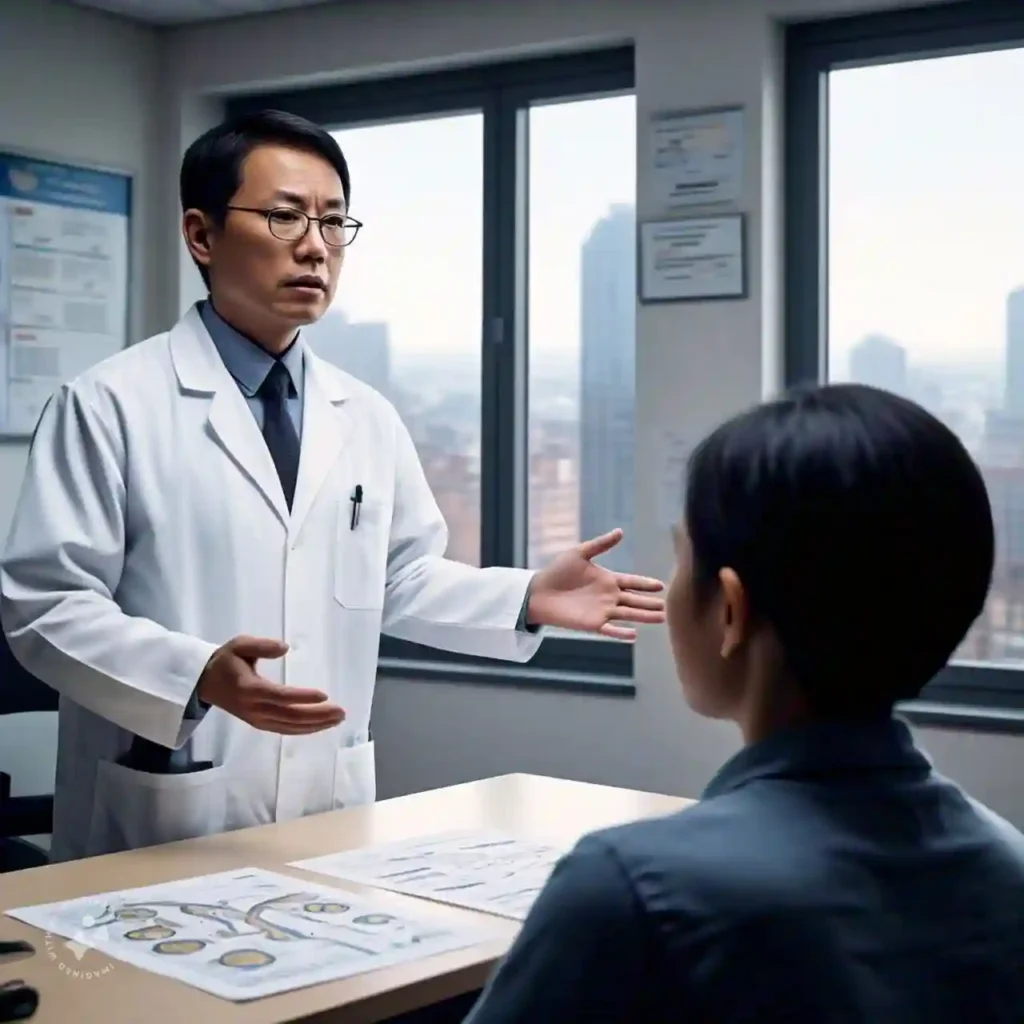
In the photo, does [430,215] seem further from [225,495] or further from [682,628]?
[682,628]

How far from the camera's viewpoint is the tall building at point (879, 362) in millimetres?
3168

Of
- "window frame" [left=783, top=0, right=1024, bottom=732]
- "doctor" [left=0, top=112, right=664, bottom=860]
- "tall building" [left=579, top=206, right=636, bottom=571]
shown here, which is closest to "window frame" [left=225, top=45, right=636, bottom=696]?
"tall building" [left=579, top=206, right=636, bottom=571]

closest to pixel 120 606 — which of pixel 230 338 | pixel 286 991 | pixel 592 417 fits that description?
pixel 230 338

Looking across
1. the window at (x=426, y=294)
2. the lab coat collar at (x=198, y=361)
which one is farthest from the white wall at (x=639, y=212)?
the lab coat collar at (x=198, y=361)

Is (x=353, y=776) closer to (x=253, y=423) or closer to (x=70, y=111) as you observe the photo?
(x=253, y=423)

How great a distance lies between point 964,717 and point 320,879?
5.57ft

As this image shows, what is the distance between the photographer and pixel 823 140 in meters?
3.24

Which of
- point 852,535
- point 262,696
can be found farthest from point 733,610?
point 262,696

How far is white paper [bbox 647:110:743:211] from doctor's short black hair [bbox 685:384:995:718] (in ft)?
7.96

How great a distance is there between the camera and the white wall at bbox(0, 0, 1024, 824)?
3170 millimetres

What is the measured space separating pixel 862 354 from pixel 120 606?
5.90 feet

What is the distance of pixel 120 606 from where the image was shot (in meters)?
2.06

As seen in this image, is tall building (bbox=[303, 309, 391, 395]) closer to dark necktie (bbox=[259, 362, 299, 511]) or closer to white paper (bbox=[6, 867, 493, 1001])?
dark necktie (bbox=[259, 362, 299, 511])

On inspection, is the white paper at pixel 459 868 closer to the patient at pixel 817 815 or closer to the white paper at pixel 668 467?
the patient at pixel 817 815
